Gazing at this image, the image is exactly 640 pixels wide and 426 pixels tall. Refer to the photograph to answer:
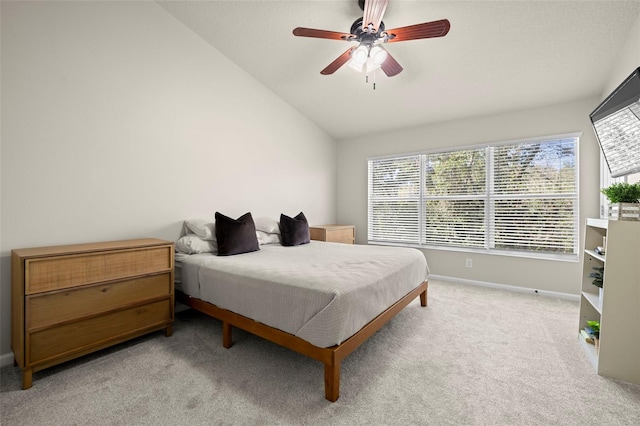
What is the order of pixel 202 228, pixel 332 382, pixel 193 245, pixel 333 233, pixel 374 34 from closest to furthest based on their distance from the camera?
1. pixel 332 382
2. pixel 374 34
3. pixel 193 245
4. pixel 202 228
5. pixel 333 233

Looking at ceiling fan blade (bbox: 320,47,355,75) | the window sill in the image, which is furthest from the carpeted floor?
ceiling fan blade (bbox: 320,47,355,75)

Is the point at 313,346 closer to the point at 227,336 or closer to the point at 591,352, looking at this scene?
the point at 227,336

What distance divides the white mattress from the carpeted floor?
13.3 inches

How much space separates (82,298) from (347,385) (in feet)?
6.19

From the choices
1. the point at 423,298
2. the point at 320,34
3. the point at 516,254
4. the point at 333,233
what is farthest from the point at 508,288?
the point at 320,34

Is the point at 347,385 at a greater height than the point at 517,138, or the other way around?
the point at 517,138

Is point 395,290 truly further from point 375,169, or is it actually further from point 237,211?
point 375,169

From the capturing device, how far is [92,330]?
192cm

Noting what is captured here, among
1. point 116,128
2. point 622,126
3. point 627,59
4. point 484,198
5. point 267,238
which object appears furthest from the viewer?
point 484,198

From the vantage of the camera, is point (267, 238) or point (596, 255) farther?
point (267, 238)

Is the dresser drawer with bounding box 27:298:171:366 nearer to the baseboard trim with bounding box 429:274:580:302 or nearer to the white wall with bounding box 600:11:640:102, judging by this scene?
the baseboard trim with bounding box 429:274:580:302

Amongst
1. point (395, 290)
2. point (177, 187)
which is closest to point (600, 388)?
point (395, 290)

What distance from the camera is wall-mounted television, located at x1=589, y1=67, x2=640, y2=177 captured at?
1.81 meters

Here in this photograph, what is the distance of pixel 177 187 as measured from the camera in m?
2.91
